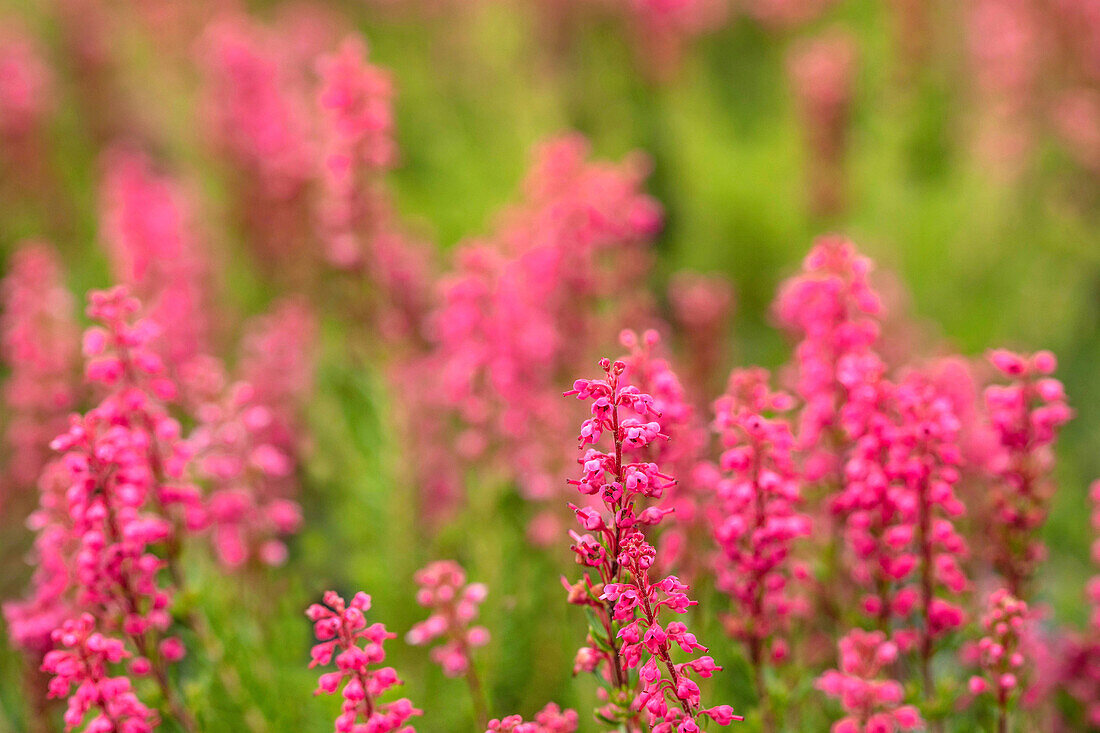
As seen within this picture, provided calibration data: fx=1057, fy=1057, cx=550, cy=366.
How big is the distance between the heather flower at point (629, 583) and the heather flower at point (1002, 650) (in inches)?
21.2

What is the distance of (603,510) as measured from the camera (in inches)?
95.0

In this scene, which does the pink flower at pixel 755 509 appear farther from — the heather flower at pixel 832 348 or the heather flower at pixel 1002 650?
the heather flower at pixel 1002 650

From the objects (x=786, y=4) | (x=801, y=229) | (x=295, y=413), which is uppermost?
(x=786, y=4)

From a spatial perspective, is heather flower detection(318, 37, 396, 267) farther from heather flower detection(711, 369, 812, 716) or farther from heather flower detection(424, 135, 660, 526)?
heather flower detection(711, 369, 812, 716)

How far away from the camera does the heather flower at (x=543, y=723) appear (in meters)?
1.52

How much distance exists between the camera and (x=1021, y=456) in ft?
6.71

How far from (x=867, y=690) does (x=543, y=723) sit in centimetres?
52

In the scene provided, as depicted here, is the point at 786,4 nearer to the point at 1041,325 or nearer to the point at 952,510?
the point at 1041,325

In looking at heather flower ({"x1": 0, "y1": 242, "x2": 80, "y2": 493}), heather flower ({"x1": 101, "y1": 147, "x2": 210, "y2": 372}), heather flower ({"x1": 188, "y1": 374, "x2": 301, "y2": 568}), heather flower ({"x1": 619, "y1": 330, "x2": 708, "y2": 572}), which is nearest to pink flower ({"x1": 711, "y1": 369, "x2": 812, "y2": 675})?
heather flower ({"x1": 619, "y1": 330, "x2": 708, "y2": 572})

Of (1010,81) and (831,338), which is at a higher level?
(1010,81)

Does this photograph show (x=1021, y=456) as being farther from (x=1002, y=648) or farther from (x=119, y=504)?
(x=119, y=504)

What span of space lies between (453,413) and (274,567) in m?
0.98

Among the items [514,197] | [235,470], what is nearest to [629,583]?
[235,470]

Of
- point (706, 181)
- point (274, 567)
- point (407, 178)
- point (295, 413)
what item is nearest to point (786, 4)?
point (706, 181)
